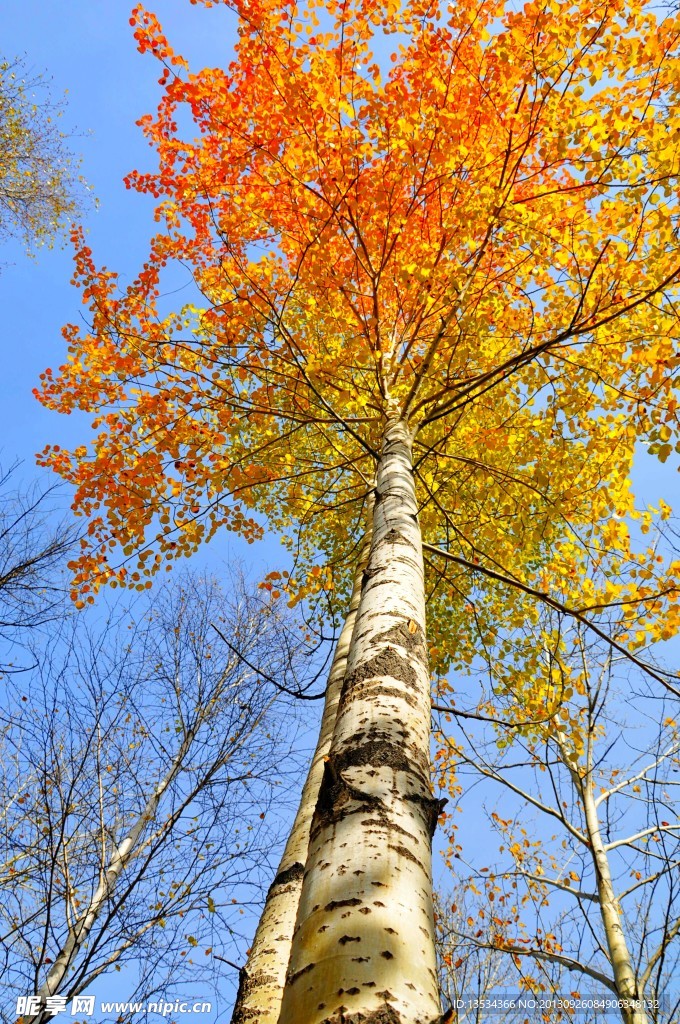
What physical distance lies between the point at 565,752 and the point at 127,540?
5343 mm

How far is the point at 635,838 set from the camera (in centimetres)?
581

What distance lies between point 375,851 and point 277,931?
1.84m

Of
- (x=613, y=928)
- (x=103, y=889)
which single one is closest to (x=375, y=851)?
(x=103, y=889)

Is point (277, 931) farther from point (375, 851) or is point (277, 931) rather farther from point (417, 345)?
point (417, 345)

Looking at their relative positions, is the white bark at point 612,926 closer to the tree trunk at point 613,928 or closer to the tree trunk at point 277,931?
the tree trunk at point 613,928

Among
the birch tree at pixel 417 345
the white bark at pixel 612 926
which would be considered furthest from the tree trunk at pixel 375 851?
the white bark at pixel 612 926

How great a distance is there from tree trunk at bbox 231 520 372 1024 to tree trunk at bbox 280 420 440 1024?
0.80 metres

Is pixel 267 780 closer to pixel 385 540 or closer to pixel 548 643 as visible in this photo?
pixel 548 643

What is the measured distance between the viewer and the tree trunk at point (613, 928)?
176 inches

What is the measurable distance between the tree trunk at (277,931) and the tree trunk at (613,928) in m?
3.49

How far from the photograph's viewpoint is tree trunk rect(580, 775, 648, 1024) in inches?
176

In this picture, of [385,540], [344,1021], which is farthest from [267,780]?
[344,1021]

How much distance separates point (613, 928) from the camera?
4.96m

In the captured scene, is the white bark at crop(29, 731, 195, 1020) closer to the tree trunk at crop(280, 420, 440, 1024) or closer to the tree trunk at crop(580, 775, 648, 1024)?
the tree trunk at crop(280, 420, 440, 1024)
